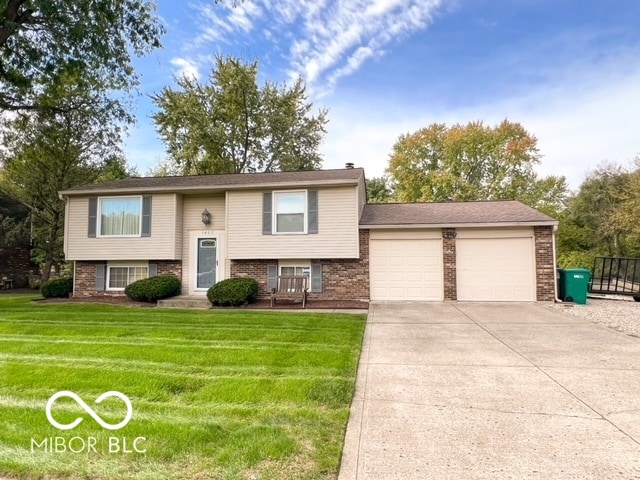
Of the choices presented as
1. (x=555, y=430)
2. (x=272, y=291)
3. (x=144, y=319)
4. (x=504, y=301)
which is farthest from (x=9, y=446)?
(x=504, y=301)

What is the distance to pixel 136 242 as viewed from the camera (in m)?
12.1

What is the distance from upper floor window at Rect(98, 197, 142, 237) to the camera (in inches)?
482

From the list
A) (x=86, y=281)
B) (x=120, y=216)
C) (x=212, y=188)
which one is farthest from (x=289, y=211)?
(x=86, y=281)

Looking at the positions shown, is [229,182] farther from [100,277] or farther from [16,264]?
[16,264]

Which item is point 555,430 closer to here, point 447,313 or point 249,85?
point 447,313

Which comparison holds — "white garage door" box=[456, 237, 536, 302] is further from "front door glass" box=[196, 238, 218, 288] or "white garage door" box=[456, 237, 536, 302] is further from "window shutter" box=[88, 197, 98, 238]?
"window shutter" box=[88, 197, 98, 238]

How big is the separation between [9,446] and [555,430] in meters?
4.36

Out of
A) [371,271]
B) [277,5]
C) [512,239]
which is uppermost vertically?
[277,5]

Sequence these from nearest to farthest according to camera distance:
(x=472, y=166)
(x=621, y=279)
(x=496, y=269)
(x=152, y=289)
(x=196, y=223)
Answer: (x=152, y=289)
(x=496, y=269)
(x=621, y=279)
(x=196, y=223)
(x=472, y=166)

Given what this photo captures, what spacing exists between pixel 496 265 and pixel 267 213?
7357 millimetres

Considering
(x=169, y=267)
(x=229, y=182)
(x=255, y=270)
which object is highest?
(x=229, y=182)

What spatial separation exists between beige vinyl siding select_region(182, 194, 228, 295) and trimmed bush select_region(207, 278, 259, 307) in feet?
4.86

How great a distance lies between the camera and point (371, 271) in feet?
38.3

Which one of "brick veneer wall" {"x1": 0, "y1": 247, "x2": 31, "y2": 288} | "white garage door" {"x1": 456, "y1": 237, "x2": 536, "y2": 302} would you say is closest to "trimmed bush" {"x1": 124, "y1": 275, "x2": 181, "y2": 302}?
"white garage door" {"x1": 456, "y1": 237, "x2": 536, "y2": 302}
